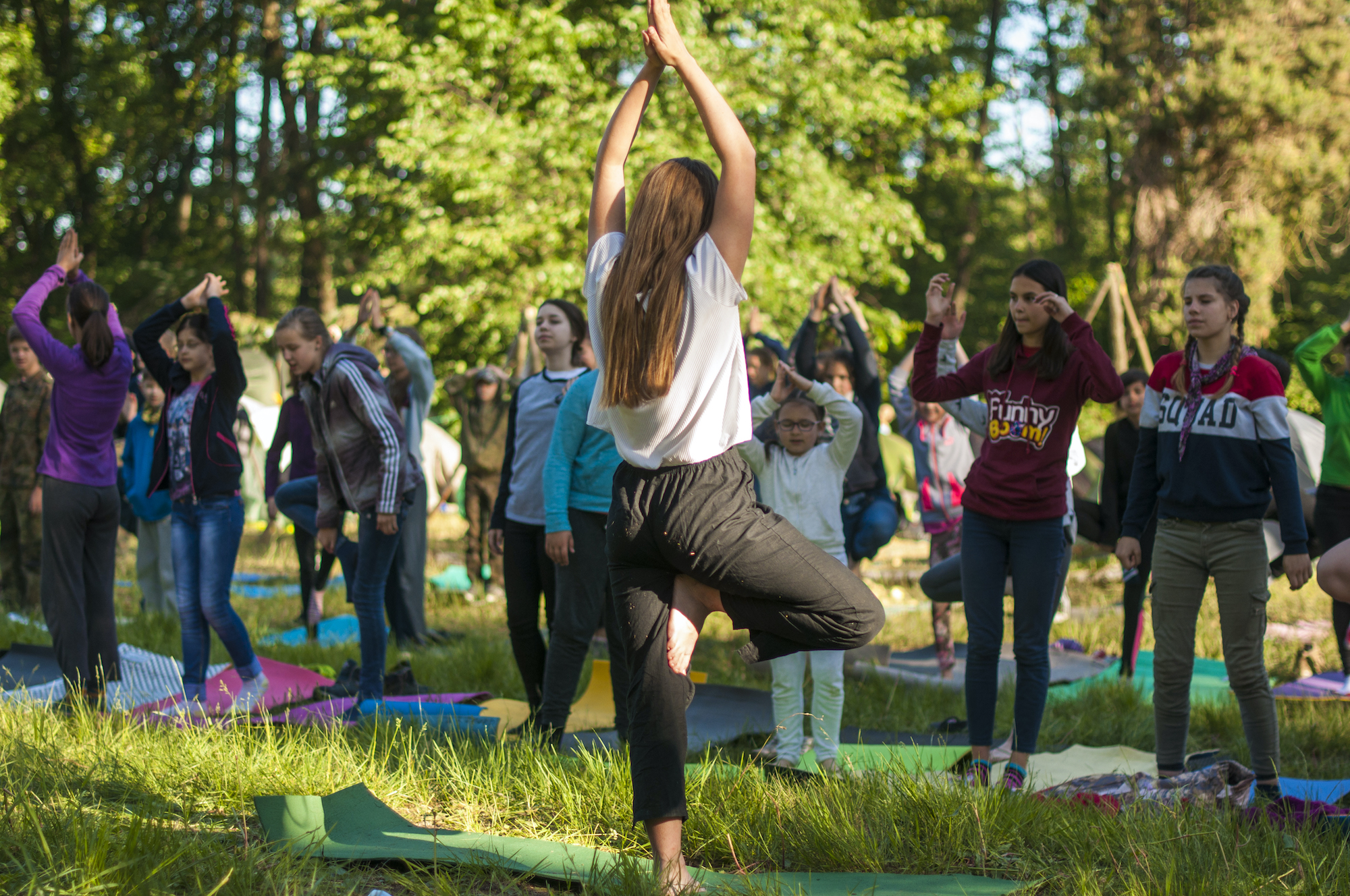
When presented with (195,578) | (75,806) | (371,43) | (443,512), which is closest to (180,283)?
(443,512)

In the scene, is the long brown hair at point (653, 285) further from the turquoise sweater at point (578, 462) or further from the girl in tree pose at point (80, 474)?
the girl in tree pose at point (80, 474)

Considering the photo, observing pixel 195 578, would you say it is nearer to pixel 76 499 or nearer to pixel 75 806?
pixel 76 499

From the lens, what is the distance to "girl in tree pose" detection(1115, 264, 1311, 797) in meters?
3.92

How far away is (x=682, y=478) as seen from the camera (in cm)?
253

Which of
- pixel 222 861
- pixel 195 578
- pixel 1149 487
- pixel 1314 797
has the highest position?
pixel 1149 487

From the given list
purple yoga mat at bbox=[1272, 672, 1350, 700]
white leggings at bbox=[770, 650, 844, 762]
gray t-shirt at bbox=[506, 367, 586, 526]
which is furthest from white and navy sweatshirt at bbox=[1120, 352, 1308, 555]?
gray t-shirt at bbox=[506, 367, 586, 526]

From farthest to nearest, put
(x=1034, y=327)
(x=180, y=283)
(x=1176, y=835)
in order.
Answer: (x=180, y=283) → (x=1034, y=327) → (x=1176, y=835)

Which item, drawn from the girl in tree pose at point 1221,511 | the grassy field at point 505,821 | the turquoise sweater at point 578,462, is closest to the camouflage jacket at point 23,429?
the grassy field at point 505,821

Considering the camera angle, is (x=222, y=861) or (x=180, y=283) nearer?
(x=222, y=861)

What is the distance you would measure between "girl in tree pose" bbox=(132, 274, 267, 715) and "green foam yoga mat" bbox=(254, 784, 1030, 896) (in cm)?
199

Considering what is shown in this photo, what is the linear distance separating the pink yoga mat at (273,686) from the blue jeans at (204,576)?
13cm

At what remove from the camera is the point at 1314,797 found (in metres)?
3.87

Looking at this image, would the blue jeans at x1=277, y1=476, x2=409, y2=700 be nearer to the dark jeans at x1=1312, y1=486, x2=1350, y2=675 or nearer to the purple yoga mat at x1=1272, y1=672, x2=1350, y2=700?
the purple yoga mat at x1=1272, y1=672, x2=1350, y2=700

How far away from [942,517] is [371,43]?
441 inches
